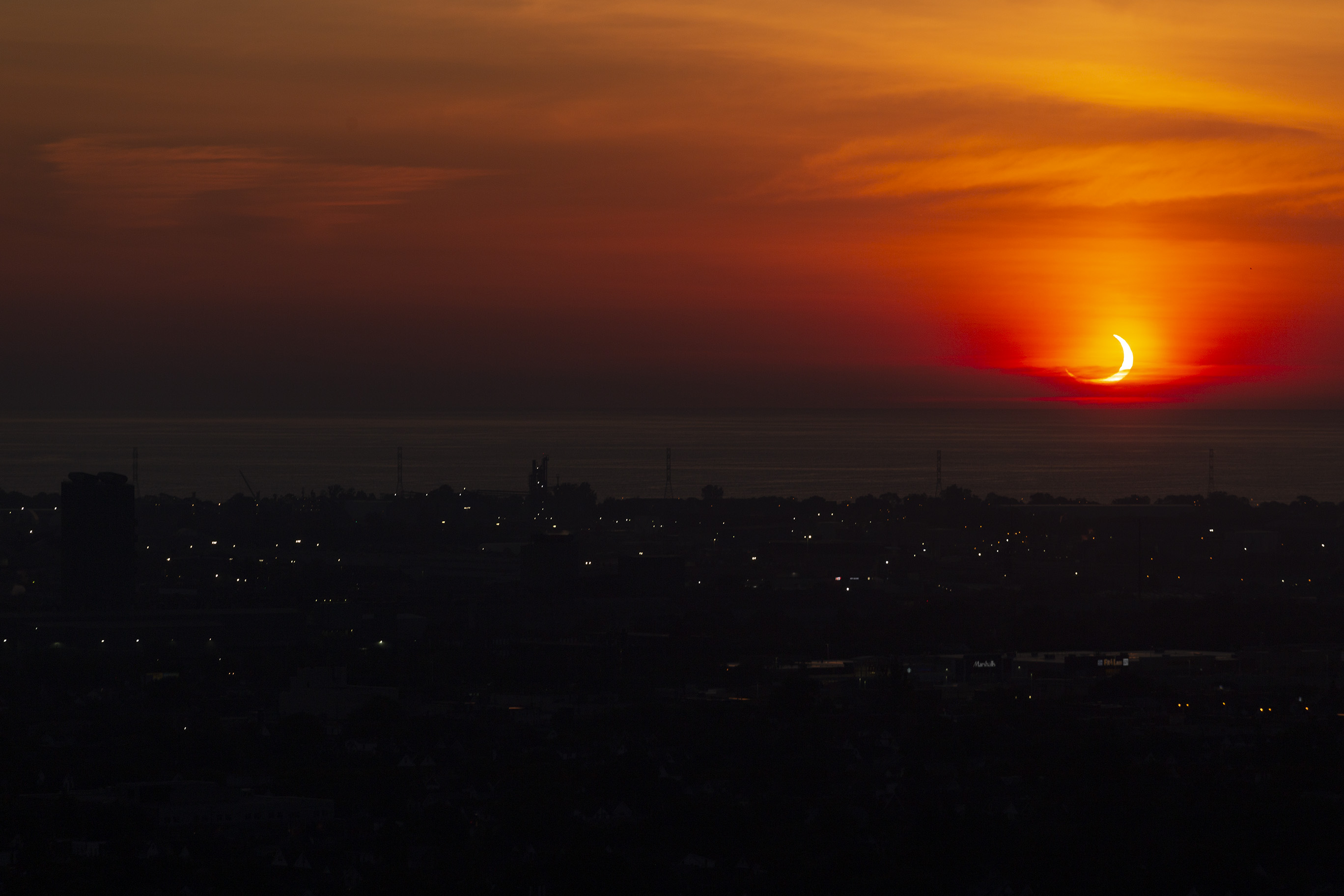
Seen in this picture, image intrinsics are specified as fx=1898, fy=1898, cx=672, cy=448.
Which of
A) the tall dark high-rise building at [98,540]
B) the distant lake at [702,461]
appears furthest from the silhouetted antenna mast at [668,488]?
the tall dark high-rise building at [98,540]

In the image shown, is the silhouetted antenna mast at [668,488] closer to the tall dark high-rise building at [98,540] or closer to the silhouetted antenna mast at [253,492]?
the silhouetted antenna mast at [253,492]

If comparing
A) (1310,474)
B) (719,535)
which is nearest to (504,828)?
(719,535)

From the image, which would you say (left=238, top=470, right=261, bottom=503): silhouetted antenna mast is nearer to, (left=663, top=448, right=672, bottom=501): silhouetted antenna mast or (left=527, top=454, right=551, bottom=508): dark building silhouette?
(left=527, top=454, right=551, bottom=508): dark building silhouette

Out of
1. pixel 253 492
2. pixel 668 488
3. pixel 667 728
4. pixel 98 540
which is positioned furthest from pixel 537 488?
pixel 667 728

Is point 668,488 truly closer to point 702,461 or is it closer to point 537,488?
point 537,488

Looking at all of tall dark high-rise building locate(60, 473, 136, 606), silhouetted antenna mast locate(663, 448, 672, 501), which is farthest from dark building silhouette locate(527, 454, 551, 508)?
tall dark high-rise building locate(60, 473, 136, 606)
